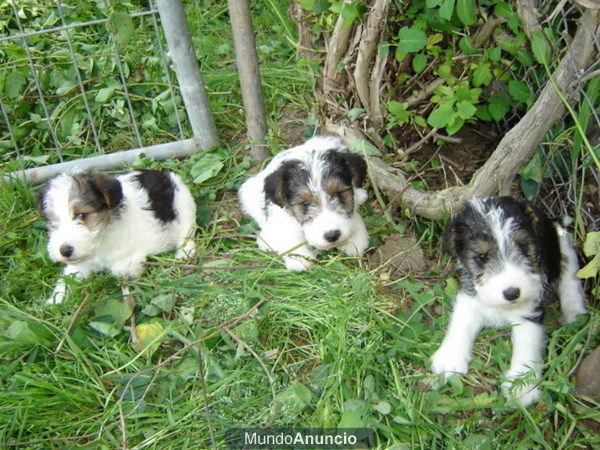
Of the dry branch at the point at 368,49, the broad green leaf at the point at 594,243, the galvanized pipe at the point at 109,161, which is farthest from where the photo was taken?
the galvanized pipe at the point at 109,161

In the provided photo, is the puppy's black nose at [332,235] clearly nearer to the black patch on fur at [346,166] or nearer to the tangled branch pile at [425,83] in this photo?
the black patch on fur at [346,166]

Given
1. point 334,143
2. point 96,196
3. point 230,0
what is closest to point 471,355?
point 334,143

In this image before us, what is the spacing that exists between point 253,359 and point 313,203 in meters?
1.34

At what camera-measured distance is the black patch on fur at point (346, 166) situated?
4.52 m

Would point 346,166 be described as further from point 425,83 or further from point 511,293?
point 511,293

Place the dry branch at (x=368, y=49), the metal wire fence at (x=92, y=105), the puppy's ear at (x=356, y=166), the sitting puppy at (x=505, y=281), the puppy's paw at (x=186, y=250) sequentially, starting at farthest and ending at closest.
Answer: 1. the metal wire fence at (x=92, y=105)
2. the puppy's paw at (x=186, y=250)
3. the dry branch at (x=368, y=49)
4. the puppy's ear at (x=356, y=166)
5. the sitting puppy at (x=505, y=281)

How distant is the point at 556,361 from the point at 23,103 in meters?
6.03

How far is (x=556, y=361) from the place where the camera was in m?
3.68

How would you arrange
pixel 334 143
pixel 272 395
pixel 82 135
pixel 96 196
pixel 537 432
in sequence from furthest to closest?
pixel 82 135, pixel 334 143, pixel 96 196, pixel 272 395, pixel 537 432

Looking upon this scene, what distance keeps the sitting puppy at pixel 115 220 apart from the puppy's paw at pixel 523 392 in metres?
2.81

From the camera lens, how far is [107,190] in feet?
14.7

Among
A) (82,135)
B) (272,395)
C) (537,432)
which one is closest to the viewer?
(537,432)

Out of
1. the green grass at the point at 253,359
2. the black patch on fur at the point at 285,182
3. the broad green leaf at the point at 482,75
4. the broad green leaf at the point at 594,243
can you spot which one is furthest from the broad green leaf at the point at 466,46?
the broad green leaf at the point at 594,243

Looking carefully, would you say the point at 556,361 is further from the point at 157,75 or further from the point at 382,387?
the point at 157,75
